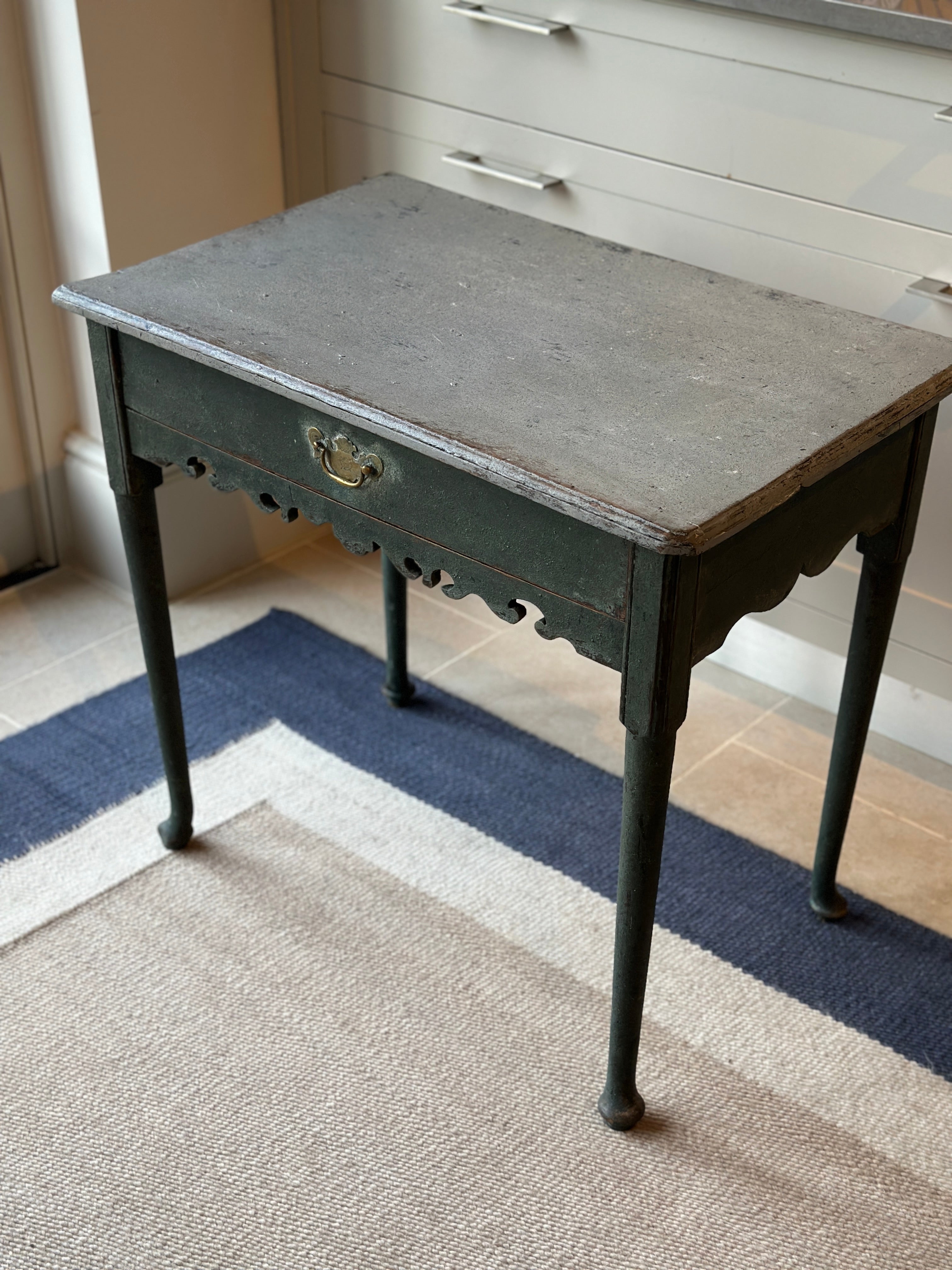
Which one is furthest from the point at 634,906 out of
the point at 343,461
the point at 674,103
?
the point at 674,103

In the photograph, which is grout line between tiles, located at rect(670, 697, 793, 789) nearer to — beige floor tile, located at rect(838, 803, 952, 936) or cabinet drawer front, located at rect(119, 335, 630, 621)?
beige floor tile, located at rect(838, 803, 952, 936)

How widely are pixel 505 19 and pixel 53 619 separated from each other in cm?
122

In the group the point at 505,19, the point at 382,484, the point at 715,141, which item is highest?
the point at 505,19

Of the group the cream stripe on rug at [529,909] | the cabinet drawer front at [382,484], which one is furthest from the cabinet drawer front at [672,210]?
the cream stripe on rug at [529,909]

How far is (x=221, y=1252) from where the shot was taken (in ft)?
4.53

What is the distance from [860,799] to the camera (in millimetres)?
2018

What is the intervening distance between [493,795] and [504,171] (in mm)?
940

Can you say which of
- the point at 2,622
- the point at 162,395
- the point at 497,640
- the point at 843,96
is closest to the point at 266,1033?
the point at 162,395

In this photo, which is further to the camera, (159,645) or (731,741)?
(731,741)

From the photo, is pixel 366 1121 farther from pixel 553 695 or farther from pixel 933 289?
pixel 933 289

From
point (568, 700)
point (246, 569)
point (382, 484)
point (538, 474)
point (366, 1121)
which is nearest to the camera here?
point (538, 474)

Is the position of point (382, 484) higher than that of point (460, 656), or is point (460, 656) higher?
point (382, 484)

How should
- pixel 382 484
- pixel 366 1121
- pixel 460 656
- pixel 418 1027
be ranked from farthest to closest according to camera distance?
1. pixel 460 656
2. pixel 418 1027
3. pixel 366 1121
4. pixel 382 484

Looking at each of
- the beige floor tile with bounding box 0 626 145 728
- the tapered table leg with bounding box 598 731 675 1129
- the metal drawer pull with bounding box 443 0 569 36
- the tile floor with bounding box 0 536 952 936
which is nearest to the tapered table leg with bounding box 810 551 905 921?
the tile floor with bounding box 0 536 952 936
